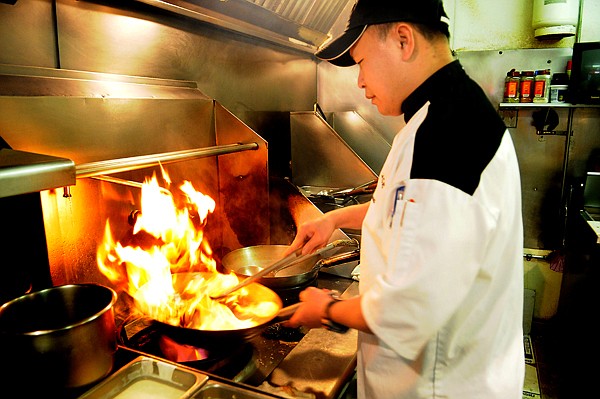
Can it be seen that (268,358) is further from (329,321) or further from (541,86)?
(541,86)

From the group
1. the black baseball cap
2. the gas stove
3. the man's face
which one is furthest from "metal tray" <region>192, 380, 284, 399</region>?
the black baseball cap

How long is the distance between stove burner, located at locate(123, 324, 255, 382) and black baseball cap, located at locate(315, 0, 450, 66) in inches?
38.5

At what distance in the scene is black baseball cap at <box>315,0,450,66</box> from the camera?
1015mm

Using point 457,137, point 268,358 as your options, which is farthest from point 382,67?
point 268,358

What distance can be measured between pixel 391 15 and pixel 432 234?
1.74 feet

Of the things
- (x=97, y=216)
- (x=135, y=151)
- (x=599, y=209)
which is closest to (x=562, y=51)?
(x=599, y=209)

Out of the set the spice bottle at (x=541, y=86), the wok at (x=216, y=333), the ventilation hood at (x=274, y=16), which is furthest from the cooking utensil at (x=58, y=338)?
the spice bottle at (x=541, y=86)

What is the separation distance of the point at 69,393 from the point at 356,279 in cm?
137

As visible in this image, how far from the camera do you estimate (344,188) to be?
3.33 metres

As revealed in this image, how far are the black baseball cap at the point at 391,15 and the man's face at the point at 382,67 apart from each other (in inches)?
1.2

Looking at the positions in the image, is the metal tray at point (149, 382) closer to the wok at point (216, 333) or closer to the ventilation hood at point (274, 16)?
the wok at point (216, 333)

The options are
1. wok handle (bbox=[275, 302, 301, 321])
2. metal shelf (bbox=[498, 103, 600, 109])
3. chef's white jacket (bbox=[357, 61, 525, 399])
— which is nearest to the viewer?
chef's white jacket (bbox=[357, 61, 525, 399])

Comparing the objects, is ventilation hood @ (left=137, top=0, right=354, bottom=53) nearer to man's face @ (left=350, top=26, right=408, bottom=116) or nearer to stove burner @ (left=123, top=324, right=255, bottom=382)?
man's face @ (left=350, top=26, right=408, bottom=116)

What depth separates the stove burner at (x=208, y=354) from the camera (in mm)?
1357
